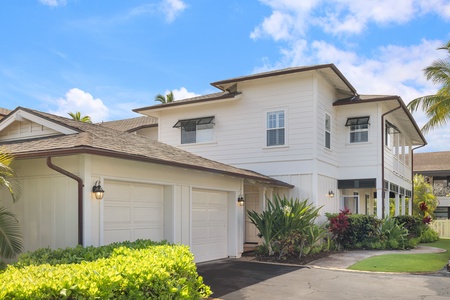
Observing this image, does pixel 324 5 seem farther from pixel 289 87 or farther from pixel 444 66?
pixel 444 66

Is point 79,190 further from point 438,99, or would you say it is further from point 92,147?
point 438,99

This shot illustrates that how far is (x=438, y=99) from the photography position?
20125mm

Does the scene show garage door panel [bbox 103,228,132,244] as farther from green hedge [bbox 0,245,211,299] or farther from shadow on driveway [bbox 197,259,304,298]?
green hedge [bbox 0,245,211,299]

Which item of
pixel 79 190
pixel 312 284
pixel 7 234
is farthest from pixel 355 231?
pixel 7 234

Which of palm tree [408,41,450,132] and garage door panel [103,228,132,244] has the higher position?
palm tree [408,41,450,132]

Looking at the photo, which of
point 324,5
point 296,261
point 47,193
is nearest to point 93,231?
point 47,193

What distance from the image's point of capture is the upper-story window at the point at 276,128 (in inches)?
690

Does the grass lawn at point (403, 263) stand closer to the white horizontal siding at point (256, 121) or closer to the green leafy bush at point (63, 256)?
the white horizontal siding at point (256, 121)

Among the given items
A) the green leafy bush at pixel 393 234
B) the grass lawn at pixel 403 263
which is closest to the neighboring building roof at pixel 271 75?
the green leafy bush at pixel 393 234

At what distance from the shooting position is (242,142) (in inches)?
723

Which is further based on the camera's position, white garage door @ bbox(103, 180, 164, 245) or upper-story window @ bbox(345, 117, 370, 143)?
upper-story window @ bbox(345, 117, 370, 143)

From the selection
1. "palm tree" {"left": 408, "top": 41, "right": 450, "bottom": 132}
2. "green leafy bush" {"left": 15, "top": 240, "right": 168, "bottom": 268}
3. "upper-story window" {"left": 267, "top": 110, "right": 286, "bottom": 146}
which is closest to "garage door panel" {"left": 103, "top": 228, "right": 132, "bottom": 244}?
"green leafy bush" {"left": 15, "top": 240, "right": 168, "bottom": 268}

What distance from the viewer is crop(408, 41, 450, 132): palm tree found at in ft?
62.6

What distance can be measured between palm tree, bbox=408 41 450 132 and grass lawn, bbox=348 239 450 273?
23.4 feet
